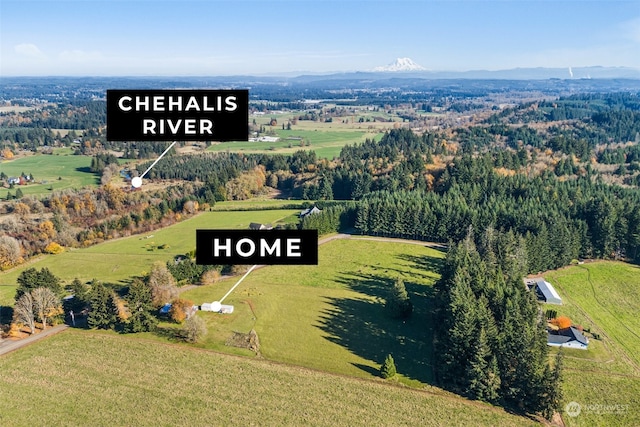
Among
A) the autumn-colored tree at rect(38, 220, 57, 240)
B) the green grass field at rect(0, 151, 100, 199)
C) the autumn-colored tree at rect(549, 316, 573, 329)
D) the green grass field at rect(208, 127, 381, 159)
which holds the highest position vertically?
the green grass field at rect(208, 127, 381, 159)

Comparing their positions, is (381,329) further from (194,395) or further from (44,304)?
(44,304)

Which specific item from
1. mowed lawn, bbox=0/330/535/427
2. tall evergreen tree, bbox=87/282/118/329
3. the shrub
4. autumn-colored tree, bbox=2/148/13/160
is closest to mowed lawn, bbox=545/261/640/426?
mowed lawn, bbox=0/330/535/427

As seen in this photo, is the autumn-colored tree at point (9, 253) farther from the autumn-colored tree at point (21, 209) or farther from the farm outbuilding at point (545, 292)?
the farm outbuilding at point (545, 292)

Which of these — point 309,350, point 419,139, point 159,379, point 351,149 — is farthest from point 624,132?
point 159,379

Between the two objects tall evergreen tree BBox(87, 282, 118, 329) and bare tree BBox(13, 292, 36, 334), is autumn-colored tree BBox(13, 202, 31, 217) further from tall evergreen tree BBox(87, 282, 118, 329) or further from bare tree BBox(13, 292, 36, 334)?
tall evergreen tree BBox(87, 282, 118, 329)

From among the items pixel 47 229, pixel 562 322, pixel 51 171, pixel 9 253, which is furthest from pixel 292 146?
pixel 562 322

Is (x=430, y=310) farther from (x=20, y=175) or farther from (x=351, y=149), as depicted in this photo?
(x=20, y=175)
